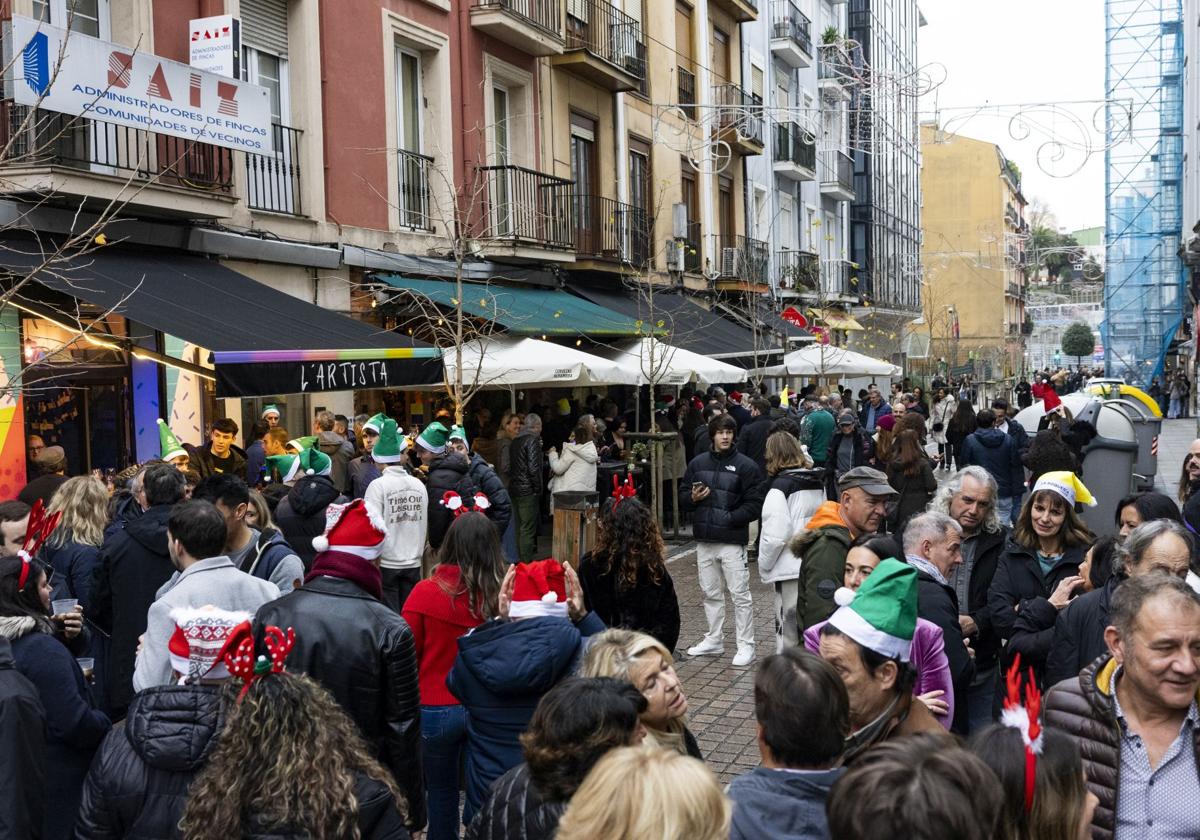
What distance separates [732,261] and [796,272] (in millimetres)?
4821

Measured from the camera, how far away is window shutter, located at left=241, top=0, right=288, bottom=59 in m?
13.9

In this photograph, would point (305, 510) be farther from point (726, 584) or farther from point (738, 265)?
point (738, 265)

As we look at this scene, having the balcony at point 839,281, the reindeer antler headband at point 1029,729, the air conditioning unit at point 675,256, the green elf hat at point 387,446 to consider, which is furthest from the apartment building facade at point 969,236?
the reindeer antler headband at point 1029,729

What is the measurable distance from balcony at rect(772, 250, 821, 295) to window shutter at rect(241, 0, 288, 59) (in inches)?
798

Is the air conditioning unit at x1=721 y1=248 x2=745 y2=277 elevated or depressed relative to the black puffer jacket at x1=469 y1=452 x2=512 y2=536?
elevated

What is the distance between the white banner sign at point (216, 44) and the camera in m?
12.3

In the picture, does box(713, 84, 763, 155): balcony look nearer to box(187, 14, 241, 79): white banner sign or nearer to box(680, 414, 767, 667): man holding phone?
box(187, 14, 241, 79): white banner sign

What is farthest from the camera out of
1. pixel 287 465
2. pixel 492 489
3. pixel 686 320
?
pixel 686 320

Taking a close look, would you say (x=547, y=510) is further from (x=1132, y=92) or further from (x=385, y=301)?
(x=1132, y=92)

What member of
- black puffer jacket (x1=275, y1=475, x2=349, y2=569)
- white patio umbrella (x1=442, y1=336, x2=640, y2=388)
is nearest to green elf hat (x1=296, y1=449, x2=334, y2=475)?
black puffer jacket (x1=275, y1=475, x2=349, y2=569)

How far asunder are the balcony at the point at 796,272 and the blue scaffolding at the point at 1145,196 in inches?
516

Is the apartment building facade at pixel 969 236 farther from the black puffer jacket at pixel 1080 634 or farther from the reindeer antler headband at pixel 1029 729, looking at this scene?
the reindeer antler headband at pixel 1029 729

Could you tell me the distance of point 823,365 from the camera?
23.0m

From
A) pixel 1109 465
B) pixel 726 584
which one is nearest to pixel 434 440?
pixel 726 584
